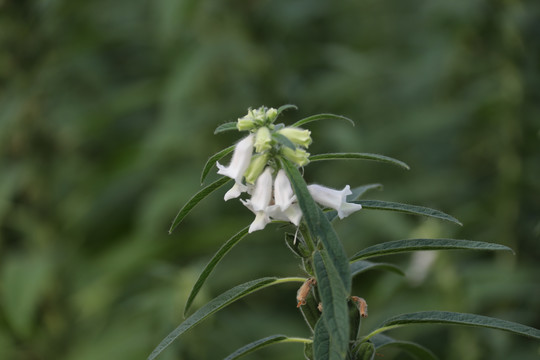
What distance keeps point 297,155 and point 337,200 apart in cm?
8

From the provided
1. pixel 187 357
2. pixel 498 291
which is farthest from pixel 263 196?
pixel 498 291

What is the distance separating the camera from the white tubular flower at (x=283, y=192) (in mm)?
833

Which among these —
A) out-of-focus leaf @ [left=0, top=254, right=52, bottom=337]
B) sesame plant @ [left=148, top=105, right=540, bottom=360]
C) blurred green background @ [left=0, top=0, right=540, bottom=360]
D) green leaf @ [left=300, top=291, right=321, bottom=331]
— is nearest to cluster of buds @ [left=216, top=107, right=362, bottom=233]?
sesame plant @ [left=148, top=105, right=540, bottom=360]

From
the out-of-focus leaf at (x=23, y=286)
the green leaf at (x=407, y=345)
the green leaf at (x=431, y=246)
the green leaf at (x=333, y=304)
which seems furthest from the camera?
Answer: the out-of-focus leaf at (x=23, y=286)

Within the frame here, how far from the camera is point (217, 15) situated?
9.23ft

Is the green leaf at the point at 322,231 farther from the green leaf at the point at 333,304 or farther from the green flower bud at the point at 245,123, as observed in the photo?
the green flower bud at the point at 245,123

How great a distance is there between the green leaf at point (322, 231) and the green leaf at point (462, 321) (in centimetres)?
17

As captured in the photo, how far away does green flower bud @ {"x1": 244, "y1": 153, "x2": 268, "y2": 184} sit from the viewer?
89 centimetres

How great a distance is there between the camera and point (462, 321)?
823mm

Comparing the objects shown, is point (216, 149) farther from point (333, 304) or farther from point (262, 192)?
point (333, 304)

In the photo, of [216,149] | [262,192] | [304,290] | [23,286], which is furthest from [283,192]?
[216,149]

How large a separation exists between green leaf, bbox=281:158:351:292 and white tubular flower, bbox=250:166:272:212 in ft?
0.21

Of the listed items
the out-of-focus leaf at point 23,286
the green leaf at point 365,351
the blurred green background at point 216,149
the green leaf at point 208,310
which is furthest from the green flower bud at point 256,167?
the out-of-focus leaf at point 23,286

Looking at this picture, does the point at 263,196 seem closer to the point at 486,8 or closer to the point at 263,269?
the point at 263,269
